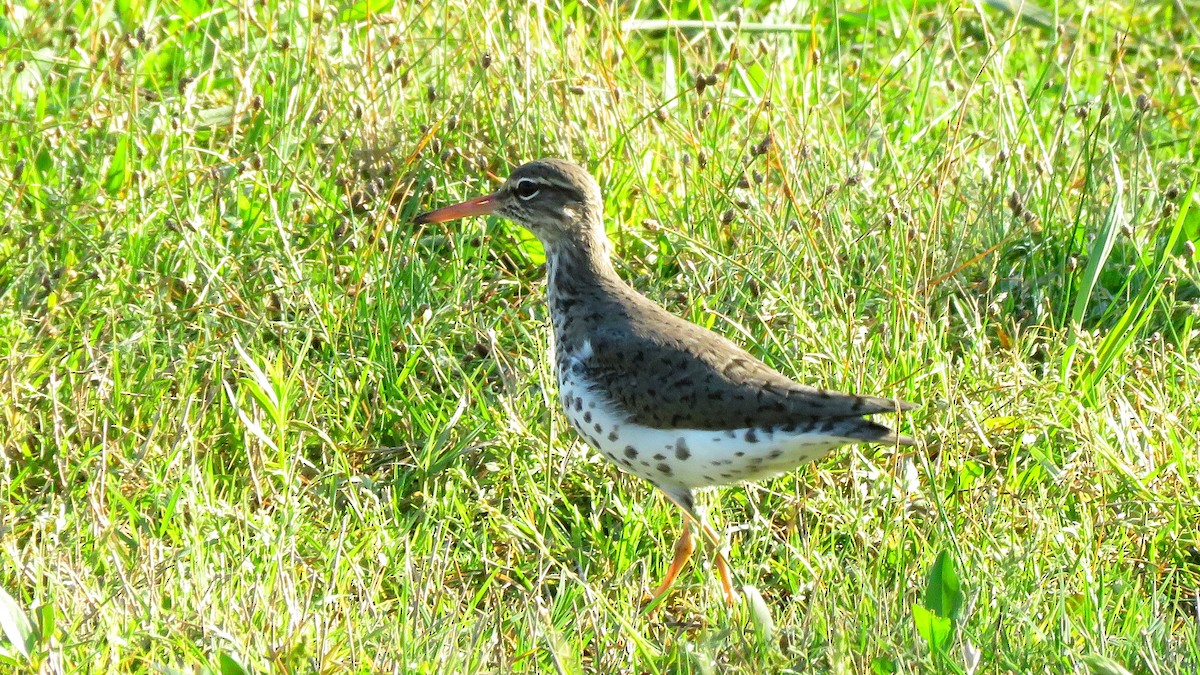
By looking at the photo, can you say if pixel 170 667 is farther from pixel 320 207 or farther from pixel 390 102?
pixel 390 102

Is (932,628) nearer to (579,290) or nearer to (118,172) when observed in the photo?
(579,290)

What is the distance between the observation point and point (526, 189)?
214 inches

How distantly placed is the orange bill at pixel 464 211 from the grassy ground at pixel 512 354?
189mm

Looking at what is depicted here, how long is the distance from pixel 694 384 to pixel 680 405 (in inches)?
3.1

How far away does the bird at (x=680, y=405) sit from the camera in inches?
175

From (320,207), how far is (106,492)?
1644 mm

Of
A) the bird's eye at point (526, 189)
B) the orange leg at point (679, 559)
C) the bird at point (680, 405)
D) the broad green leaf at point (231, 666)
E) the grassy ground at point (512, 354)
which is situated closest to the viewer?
the broad green leaf at point (231, 666)

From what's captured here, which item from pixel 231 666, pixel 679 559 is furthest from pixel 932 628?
pixel 231 666

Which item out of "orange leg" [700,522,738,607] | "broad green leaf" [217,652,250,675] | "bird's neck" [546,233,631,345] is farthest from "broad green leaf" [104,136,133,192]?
"broad green leaf" [217,652,250,675]

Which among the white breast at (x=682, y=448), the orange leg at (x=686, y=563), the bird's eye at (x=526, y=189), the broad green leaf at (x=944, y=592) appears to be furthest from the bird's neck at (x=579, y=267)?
the broad green leaf at (x=944, y=592)

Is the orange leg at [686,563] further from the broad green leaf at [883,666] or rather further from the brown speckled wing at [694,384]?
the broad green leaf at [883,666]

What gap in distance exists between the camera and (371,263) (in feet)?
18.3

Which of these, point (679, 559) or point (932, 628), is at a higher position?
point (932, 628)

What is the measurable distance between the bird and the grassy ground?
213 millimetres
